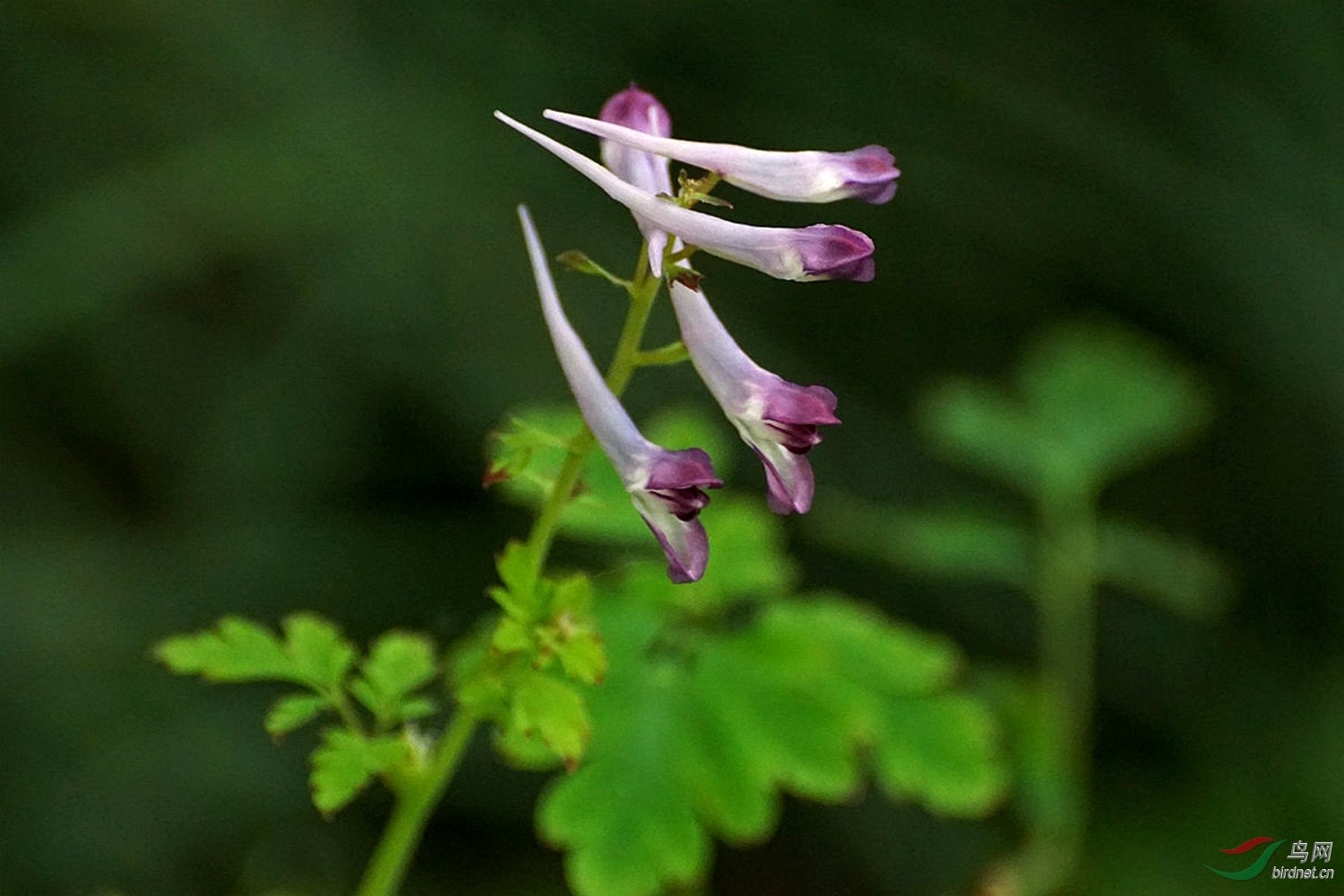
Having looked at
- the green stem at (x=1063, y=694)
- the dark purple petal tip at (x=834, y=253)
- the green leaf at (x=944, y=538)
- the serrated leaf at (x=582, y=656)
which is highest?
the dark purple petal tip at (x=834, y=253)

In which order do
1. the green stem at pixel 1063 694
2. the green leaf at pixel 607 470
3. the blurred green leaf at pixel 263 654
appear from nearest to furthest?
1. the blurred green leaf at pixel 263 654
2. the green leaf at pixel 607 470
3. the green stem at pixel 1063 694

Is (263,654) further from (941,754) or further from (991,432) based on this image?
(991,432)

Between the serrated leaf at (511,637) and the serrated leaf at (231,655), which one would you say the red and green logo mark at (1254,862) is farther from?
the serrated leaf at (231,655)

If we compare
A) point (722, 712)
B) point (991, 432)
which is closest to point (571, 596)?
point (722, 712)

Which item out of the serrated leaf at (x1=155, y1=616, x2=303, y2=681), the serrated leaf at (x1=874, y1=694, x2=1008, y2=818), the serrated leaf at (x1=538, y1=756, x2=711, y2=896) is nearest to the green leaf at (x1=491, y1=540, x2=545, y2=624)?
the serrated leaf at (x1=155, y1=616, x2=303, y2=681)

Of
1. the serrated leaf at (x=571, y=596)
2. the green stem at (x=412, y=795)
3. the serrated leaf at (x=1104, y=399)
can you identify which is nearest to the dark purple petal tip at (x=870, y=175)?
the serrated leaf at (x=571, y=596)

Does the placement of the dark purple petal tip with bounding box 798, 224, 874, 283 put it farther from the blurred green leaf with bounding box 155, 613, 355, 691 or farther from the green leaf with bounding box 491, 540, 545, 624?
the blurred green leaf with bounding box 155, 613, 355, 691
